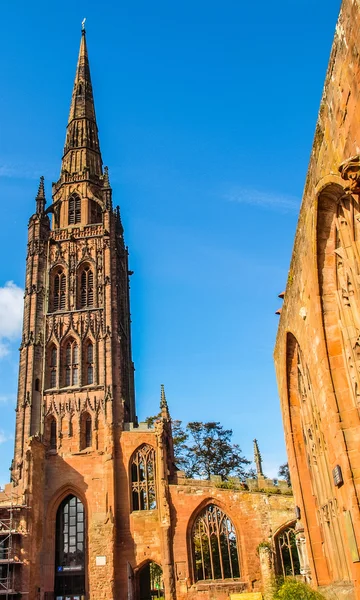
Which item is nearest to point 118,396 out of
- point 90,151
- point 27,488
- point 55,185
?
point 27,488

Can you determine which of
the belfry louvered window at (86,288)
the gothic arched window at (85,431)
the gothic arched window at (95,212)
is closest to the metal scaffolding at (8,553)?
the gothic arched window at (85,431)

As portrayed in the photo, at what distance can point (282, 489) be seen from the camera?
34.2m

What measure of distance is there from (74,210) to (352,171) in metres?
41.4

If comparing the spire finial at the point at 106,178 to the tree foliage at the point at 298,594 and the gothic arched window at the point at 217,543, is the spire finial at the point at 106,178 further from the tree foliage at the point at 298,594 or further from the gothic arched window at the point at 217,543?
the tree foliage at the point at 298,594

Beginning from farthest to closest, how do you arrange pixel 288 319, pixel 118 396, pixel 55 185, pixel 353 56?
1. pixel 55 185
2. pixel 118 396
3. pixel 288 319
4. pixel 353 56

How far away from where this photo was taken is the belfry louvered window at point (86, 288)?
41647 millimetres

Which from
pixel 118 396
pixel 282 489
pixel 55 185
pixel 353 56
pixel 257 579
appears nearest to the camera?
pixel 353 56

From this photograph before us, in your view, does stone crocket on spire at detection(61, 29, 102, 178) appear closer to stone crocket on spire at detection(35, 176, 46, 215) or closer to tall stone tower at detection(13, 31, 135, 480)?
tall stone tower at detection(13, 31, 135, 480)

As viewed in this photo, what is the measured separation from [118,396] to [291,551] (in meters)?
14.4

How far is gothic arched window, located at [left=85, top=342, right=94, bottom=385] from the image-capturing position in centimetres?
3850

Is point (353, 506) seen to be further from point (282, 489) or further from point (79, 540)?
point (79, 540)

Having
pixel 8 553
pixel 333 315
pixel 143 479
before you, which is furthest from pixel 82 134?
pixel 333 315

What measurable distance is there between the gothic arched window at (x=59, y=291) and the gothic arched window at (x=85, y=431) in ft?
29.1

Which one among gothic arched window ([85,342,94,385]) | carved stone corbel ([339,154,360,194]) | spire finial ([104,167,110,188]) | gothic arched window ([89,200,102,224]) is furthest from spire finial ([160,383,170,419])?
carved stone corbel ([339,154,360,194])
